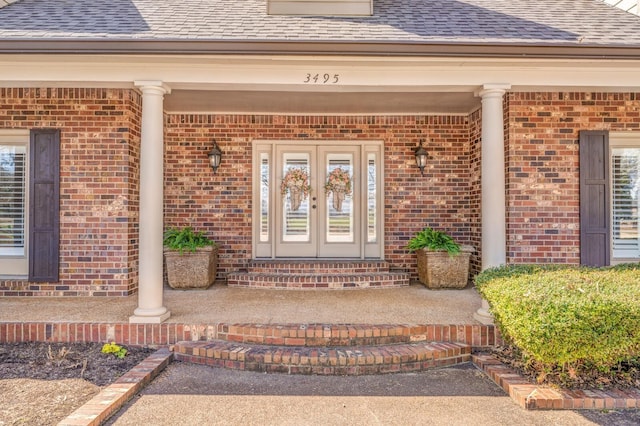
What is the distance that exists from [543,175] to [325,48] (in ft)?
10.8

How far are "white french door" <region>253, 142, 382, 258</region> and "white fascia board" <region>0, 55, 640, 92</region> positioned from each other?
98.2 inches

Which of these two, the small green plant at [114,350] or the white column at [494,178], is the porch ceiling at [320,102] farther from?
the small green plant at [114,350]

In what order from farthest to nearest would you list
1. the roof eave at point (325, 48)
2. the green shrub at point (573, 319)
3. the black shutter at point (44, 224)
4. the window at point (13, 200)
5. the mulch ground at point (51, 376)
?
the window at point (13, 200) → the black shutter at point (44, 224) → the roof eave at point (325, 48) → the green shrub at point (573, 319) → the mulch ground at point (51, 376)

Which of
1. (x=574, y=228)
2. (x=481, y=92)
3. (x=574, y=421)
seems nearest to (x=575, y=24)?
(x=481, y=92)

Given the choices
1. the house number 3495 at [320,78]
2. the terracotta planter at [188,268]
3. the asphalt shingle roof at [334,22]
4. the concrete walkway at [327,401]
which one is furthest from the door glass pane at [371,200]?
the concrete walkway at [327,401]

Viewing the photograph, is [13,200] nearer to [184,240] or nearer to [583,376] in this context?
[184,240]

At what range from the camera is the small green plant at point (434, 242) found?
241 inches

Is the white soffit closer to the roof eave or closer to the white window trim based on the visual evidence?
the white window trim

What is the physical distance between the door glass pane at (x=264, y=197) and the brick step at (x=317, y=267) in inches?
21.2

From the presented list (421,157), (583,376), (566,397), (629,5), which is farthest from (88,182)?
(629,5)

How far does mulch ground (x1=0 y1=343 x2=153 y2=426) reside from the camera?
9.62 feet

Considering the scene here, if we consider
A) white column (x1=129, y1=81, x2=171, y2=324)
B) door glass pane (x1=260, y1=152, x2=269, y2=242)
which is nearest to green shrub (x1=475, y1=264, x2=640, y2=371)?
white column (x1=129, y1=81, x2=171, y2=324)

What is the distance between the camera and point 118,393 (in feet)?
10.3

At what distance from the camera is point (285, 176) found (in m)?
6.95
